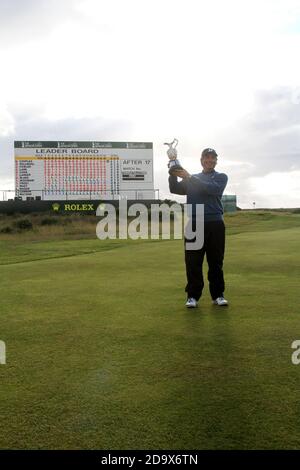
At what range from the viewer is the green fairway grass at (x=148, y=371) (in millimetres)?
2848

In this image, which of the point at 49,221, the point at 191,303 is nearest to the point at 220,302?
the point at 191,303

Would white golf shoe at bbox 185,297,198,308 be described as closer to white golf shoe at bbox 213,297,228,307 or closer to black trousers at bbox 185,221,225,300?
black trousers at bbox 185,221,225,300

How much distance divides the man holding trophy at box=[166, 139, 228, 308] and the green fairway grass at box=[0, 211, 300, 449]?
0.27 metres

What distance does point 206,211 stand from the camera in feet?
21.8

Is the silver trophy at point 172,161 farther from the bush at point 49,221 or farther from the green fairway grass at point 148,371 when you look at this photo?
the bush at point 49,221

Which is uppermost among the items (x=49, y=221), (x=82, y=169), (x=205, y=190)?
(x=82, y=169)

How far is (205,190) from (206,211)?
0.30 metres

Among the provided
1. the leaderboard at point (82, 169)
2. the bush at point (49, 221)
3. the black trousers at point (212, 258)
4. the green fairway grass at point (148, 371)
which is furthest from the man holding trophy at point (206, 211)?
the leaderboard at point (82, 169)

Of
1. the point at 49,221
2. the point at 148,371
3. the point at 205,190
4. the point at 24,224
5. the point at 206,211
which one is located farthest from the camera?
the point at 49,221

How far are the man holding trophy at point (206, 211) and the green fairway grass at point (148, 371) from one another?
0.89 ft

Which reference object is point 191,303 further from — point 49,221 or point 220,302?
point 49,221

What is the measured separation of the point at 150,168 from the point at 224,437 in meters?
47.9
